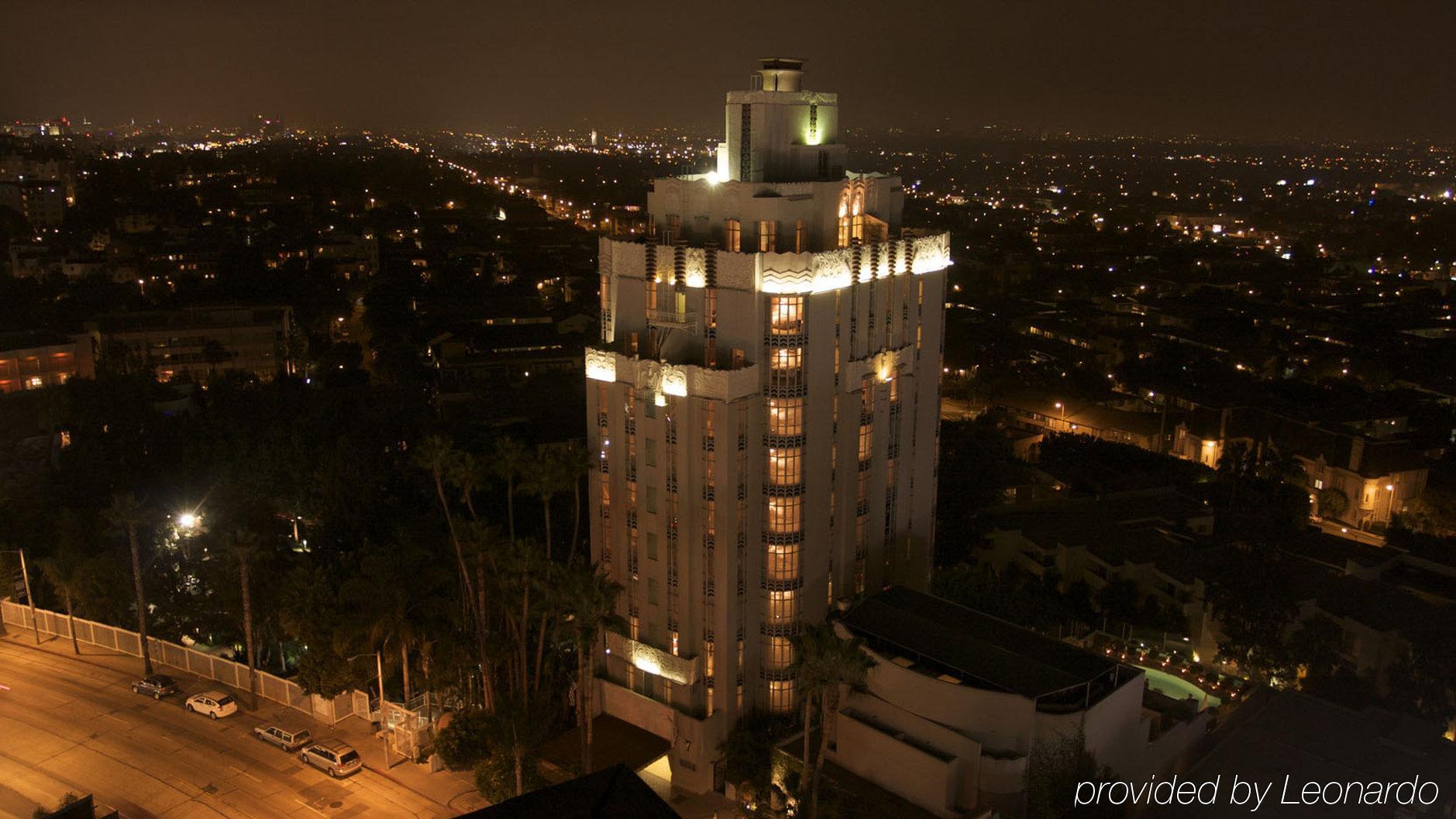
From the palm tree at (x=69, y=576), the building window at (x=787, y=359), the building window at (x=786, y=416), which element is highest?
the building window at (x=787, y=359)

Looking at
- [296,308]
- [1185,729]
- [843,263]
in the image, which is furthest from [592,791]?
[296,308]

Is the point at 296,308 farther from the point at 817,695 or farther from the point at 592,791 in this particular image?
the point at 592,791

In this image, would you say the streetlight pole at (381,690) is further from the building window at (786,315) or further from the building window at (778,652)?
the building window at (786,315)

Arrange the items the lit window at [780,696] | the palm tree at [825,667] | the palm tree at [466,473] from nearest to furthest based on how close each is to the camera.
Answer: the palm tree at [825,667]
the lit window at [780,696]
the palm tree at [466,473]

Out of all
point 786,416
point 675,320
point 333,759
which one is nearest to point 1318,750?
point 786,416


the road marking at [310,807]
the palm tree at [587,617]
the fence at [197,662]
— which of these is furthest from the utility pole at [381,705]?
the palm tree at [587,617]

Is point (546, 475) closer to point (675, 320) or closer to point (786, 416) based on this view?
point (675, 320)

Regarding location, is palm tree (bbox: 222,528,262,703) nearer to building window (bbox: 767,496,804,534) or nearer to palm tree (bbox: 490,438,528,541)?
palm tree (bbox: 490,438,528,541)
